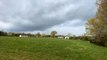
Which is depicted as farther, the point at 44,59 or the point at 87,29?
the point at 87,29

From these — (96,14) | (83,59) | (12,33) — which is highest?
(96,14)

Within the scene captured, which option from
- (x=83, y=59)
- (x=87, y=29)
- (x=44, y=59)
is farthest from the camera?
(x=87, y=29)

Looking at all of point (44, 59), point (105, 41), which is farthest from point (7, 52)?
point (105, 41)

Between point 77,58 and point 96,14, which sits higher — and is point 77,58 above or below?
below

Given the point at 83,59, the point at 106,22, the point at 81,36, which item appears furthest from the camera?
the point at 81,36

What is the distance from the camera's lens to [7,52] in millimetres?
25453

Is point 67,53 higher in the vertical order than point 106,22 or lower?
lower

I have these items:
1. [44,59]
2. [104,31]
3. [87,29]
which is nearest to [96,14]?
[104,31]

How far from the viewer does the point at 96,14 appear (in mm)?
54656

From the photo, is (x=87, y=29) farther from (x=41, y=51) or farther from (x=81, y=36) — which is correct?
(x=41, y=51)

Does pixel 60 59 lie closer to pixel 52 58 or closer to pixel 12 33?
pixel 52 58

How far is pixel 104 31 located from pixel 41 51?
28068 millimetres

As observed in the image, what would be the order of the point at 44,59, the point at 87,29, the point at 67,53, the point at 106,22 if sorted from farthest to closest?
the point at 87,29 < the point at 106,22 < the point at 67,53 < the point at 44,59

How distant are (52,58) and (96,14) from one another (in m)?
30.8
